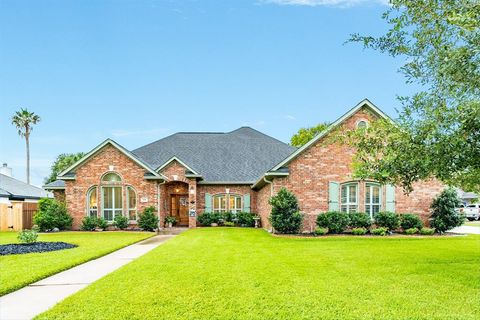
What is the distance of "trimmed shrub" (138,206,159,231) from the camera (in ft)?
68.1

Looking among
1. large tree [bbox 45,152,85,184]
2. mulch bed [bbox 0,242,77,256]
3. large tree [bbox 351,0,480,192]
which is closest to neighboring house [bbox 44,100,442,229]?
large tree [bbox 351,0,480,192]

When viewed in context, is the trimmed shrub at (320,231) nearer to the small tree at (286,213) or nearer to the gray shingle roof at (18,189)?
the small tree at (286,213)

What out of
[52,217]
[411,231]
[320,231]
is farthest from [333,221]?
[52,217]

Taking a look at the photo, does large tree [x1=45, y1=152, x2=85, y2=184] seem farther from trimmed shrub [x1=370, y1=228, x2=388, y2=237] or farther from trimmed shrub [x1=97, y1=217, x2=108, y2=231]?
trimmed shrub [x1=370, y1=228, x2=388, y2=237]

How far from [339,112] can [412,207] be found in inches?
246

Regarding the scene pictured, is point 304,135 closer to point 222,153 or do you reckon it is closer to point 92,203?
point 222,153

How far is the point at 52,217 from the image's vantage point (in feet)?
68.6

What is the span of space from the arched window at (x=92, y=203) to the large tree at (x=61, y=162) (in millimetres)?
26235

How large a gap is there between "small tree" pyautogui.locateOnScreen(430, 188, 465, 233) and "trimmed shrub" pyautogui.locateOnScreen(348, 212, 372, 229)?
12.1 feet

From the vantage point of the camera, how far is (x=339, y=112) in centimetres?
1872

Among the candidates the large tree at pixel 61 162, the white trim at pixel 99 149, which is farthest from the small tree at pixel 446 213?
the large tree at pixel 61 162

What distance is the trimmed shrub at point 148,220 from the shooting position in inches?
818

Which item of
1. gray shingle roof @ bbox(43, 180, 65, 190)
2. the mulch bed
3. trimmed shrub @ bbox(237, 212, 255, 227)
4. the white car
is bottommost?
the white car

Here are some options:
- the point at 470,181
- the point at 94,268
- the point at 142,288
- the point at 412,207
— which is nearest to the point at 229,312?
the point at 142,288
